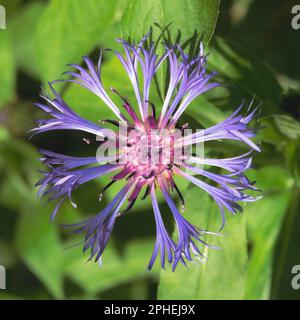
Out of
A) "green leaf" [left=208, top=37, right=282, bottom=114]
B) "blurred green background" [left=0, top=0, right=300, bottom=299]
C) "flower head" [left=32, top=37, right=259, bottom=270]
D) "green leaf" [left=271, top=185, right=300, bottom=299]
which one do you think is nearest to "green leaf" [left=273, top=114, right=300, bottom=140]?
"blurred green background" [left=0, top=0, right=300, bottom=299]

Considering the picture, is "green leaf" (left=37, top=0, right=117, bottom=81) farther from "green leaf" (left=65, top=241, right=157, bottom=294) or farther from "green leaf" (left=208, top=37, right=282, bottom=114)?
"green leaf" (left=65, top=241, right=157, bottom=294)

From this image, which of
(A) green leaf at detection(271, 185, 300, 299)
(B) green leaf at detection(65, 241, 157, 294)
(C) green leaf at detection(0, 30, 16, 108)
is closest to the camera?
(A) green leaf at detection(271, 185, 300, 299)

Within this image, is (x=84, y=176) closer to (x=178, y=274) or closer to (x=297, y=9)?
(x=178, y=274)

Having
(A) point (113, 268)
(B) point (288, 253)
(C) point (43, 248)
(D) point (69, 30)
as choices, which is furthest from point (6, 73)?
(B) point (288, 253)

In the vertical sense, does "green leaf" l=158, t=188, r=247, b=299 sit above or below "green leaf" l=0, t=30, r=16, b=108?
below

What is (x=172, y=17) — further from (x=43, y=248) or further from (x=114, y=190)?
(x=43, y=248)

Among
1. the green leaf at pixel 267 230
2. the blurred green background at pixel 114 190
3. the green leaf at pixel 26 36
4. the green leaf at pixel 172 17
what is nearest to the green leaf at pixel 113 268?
the blurred green background at pixel 114 190

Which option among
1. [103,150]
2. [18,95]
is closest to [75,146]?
[18,95]
